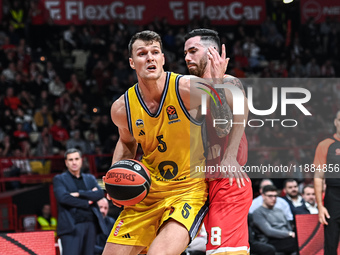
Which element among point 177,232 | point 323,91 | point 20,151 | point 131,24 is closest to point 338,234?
point 177,232

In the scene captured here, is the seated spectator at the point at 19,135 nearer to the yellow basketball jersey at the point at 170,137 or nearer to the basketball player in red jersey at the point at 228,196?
the yellow basketball jersey at the point at 170,137

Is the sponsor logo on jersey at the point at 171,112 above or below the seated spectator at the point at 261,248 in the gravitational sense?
above

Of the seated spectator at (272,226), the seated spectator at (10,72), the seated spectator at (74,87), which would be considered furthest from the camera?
the seated spectator at (74,87)

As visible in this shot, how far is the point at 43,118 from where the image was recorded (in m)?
12.7

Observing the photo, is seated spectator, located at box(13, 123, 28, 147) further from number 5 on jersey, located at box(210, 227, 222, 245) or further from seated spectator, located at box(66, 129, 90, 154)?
number 5 on jersey, located at box(210, 227, 222, 245)

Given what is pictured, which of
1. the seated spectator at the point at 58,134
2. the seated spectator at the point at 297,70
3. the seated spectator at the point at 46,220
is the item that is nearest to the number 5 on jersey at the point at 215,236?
the seated spectator at the point at 46,220

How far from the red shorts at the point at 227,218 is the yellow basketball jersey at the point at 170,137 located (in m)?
0.18

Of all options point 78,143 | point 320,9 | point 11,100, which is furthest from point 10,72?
point 320,9

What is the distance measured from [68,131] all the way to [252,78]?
5590mm

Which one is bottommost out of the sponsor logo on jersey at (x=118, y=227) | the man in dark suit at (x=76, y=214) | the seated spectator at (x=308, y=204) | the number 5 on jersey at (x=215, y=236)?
the seated spectator at (x=308, y=204)

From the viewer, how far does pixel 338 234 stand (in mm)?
6293

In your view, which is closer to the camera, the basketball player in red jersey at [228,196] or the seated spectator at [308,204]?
the basketball player in red jersey at [228,196]

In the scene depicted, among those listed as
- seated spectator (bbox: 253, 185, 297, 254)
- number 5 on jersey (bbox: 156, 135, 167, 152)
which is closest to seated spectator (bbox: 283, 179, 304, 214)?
seated spectator (bbox: 253, 185, 297, 254)

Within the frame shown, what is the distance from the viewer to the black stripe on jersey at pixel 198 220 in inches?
161
